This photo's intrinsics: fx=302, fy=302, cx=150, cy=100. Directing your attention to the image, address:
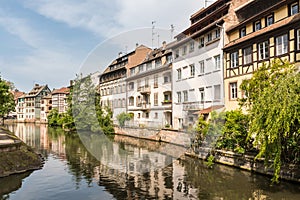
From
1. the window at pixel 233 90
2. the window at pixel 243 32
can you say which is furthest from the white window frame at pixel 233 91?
the window at pixel 243 32

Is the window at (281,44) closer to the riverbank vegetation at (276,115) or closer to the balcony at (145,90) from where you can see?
the riverbank vegetation at (276,115)

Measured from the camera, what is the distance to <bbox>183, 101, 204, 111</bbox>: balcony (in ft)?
87.3

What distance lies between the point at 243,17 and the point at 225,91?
6335 mm

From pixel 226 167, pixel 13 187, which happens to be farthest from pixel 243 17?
pixel 13 187

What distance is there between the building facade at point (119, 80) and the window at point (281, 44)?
27.8 meters

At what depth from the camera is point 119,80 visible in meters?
46.9

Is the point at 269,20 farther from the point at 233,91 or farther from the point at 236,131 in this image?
the point at 236,131

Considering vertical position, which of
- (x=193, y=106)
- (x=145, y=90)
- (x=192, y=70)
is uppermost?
(x=192, y=70)

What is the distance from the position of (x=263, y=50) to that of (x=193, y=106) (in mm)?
9518

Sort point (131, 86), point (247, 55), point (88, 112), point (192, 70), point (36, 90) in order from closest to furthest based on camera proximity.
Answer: point (247, 55), point (192, 70), point (88, 112), point (131, 86), point (36, 90)

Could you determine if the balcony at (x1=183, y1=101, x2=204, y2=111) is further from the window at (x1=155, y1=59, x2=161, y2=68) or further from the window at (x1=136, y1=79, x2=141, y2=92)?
the window at (x1=136, y1=79, x2=141, y2=92)

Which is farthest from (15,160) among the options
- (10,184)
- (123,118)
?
(123,118)

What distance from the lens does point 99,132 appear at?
4047cm

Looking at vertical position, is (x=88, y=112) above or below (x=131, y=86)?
below
